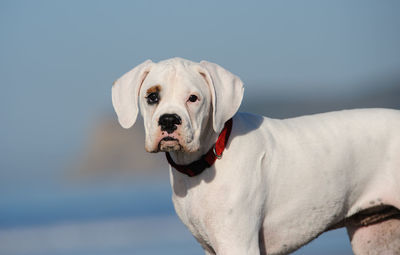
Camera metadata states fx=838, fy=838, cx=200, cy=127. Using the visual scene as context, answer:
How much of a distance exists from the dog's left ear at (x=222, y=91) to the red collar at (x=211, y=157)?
0.56 ft

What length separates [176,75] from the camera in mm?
5859

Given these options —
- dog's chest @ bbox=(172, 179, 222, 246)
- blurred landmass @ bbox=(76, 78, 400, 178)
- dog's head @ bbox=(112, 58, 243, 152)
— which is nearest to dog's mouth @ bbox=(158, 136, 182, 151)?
dog's head @ bbox=(112, 58, 243, 152)

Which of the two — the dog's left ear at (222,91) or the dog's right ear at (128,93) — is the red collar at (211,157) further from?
the dog's right ear at (128,93)

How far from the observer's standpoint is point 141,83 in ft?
20.0

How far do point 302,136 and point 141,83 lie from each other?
4.35ft

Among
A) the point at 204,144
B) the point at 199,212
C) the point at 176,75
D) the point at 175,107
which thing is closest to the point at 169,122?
the point at 175,107

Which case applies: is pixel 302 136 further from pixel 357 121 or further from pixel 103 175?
pixel 103 175

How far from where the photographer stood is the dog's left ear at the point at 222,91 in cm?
586

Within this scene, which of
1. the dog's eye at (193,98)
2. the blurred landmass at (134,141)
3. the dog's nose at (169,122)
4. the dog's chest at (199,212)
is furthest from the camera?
the blurred landmass at (134,141)

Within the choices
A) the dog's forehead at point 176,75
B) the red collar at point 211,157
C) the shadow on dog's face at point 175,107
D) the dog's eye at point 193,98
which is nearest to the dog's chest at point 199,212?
the red collar at point 211,157

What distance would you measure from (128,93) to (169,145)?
23.0 inches

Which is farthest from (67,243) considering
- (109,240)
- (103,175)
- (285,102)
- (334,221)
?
(285,102)

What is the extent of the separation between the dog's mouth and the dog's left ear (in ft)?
1.02

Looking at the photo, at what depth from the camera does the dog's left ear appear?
5863 millimetres
